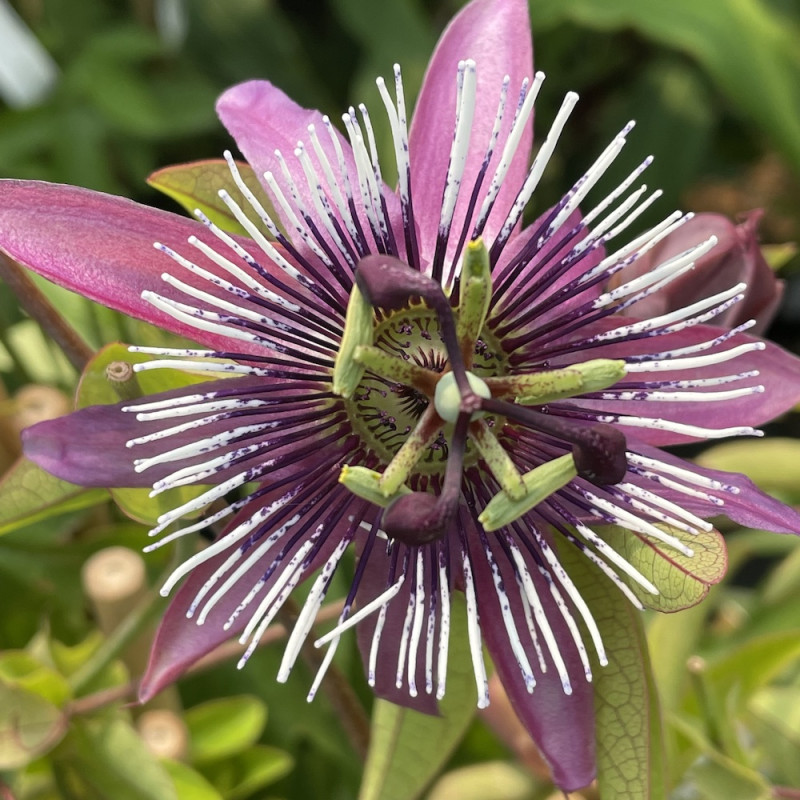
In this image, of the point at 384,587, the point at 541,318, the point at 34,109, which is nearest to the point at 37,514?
the point at 384,587

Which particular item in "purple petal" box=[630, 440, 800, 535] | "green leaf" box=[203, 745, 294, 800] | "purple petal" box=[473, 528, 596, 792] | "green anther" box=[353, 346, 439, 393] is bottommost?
"green leaf" box=[203, 745, 294, 800]

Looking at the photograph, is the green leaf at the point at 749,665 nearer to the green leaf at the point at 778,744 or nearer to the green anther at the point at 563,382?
the green leaf at the point at 778,744

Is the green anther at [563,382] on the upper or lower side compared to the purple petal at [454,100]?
lower

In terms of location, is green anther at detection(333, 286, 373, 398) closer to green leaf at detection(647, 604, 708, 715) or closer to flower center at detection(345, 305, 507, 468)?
flower center at detection(345, 305, 507, 468)

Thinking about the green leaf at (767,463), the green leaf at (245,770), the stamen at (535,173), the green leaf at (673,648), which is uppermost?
the stamen at (535,173)

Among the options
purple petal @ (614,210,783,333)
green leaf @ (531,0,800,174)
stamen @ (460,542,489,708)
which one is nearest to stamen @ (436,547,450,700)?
stamen @ (460,542,489,708)

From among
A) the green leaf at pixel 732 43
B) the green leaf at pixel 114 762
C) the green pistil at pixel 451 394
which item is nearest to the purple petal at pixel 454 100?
the green pistil at pixel 451 394

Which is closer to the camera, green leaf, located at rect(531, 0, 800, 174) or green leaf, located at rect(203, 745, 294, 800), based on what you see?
green leaf, located at rect(203, 745, 294, 800)

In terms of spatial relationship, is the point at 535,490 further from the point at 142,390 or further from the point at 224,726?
the point at 224,726
